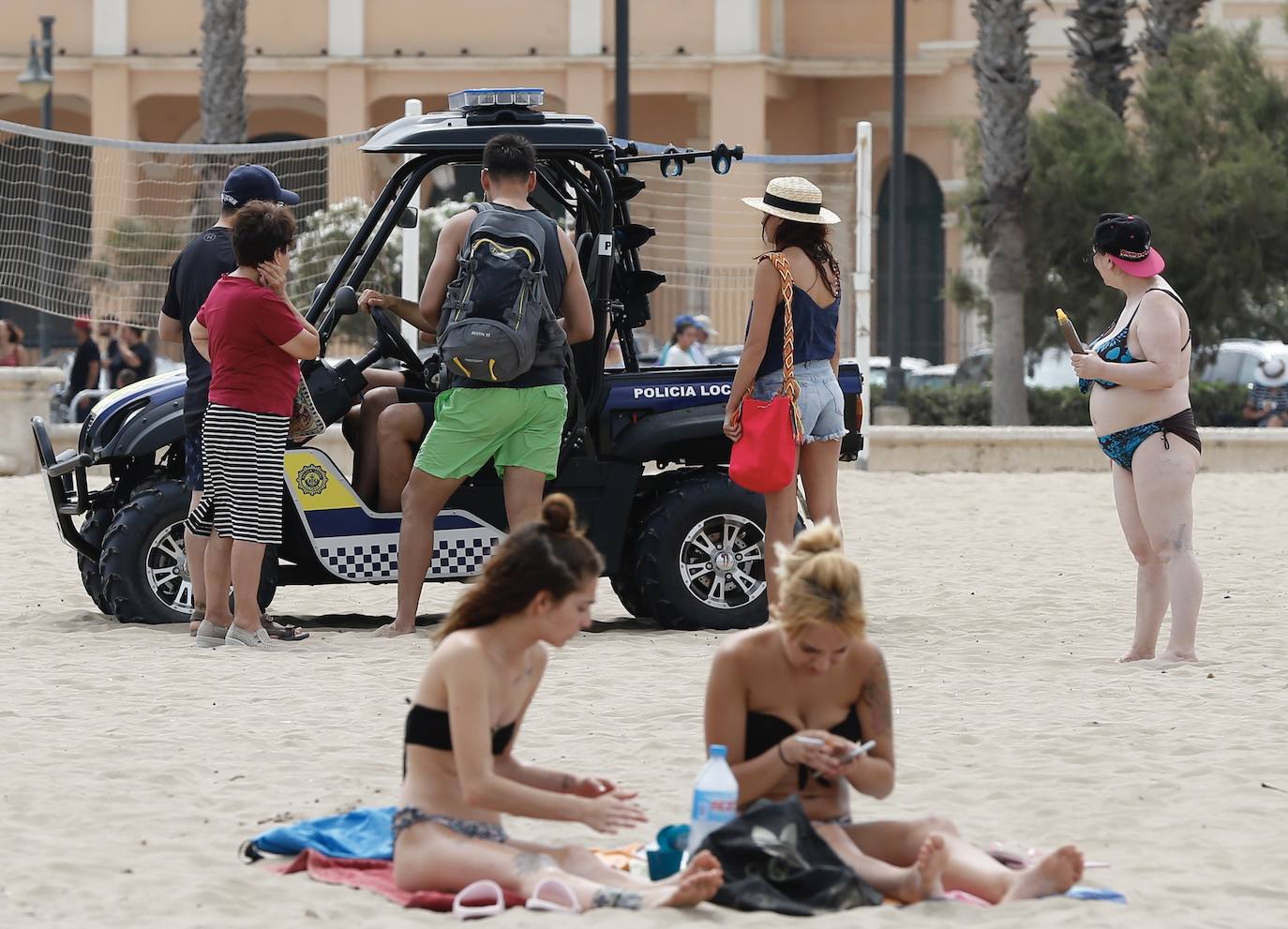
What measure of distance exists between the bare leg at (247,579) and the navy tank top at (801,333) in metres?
1.98

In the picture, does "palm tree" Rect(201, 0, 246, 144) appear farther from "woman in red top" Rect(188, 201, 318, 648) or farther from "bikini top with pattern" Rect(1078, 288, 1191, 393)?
"bikini top with pattern" Rect(1078, 288, 1191, 393)

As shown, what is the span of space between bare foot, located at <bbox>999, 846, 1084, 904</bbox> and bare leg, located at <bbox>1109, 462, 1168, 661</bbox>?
10.9 feet

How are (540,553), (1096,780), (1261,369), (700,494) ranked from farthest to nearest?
(1261,369) → (700,494) → (1096,780) → (540,553)

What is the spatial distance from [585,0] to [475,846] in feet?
112

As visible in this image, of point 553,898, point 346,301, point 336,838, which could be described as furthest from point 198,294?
point 553,898

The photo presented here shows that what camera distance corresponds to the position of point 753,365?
8.49 m

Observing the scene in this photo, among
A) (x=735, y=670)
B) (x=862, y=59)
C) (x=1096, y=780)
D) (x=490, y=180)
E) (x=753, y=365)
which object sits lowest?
(x=1096, y=780)

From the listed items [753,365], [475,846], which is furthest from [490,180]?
[475,846]

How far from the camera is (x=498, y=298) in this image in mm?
8594

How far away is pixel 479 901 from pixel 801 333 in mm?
4008

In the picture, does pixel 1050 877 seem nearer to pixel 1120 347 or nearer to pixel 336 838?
pixel 336 838

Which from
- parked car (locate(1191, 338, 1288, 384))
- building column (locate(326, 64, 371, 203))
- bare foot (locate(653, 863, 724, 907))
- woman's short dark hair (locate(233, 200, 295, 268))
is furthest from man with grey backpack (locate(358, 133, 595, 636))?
building column (locate(326, 64, 371, 203))

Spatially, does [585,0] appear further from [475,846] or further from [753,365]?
[475,846]

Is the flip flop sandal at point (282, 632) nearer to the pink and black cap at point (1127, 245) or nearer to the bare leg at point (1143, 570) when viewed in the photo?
the bare leg at point (1143, 570)
